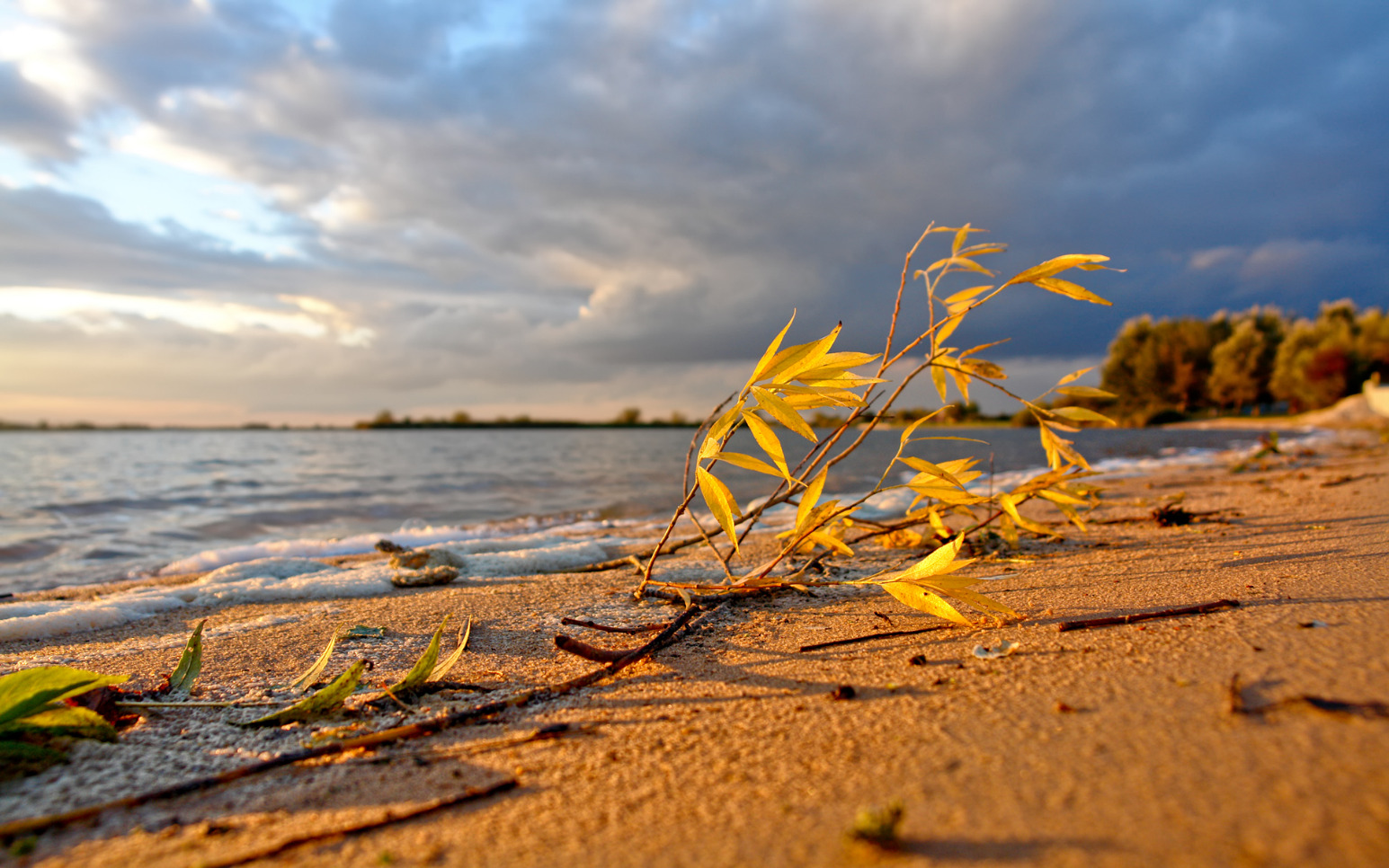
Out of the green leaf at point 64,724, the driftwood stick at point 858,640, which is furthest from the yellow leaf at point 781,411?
the green leaf at point 64,724

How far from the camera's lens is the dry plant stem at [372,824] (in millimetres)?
993

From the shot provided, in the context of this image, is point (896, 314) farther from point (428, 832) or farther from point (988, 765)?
point (428, 832)

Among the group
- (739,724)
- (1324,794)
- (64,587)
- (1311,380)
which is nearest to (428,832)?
(739,724)

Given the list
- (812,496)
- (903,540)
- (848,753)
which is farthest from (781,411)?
(903,540)

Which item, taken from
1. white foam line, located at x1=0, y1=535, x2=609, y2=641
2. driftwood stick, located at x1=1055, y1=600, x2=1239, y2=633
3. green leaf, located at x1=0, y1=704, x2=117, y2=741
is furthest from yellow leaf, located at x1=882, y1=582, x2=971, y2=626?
white foam line, located at x1=0, y1=535, x2=609, y2=641

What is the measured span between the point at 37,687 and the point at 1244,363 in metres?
57.6

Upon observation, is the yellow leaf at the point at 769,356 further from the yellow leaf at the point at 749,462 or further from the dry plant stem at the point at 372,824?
the dry plant stem at the point at 372,824

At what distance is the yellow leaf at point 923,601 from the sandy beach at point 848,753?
0.27ft

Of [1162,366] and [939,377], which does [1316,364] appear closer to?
[1162,366]

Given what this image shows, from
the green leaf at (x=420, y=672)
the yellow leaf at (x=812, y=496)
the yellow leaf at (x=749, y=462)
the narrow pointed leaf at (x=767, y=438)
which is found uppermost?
the narrow pointed leaf at (x=767, y=438)

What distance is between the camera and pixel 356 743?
1.37 metres

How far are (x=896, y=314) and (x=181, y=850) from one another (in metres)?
2.02

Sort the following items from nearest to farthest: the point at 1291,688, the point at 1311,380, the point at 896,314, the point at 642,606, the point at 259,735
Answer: the point at 1291,688 < the point at 259,735 < the point at 896,314 < the point at 642,606 < the point at 1311,380

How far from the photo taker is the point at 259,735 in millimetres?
1506
